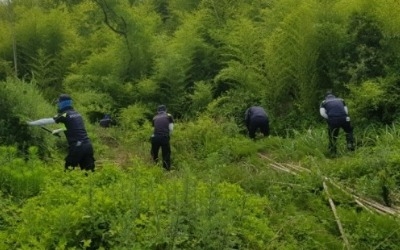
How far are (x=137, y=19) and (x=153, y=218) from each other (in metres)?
11.7

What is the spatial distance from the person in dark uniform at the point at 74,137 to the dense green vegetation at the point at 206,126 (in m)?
0.33

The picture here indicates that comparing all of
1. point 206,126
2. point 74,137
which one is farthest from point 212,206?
point 206,126

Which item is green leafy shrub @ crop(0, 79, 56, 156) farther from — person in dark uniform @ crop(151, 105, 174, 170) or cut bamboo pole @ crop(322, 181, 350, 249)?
cut bamboo pole @ crop(322, 181, 350, 249)

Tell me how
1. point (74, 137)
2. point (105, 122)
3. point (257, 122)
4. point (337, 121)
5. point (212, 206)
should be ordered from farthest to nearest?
1. point (105, 122)
2. point (257, 122)
3. point (337, 121)
4. point (74, 137)
5. point (212, 206)

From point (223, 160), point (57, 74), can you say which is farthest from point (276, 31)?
point (57, 74)

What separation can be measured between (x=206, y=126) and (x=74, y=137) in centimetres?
432

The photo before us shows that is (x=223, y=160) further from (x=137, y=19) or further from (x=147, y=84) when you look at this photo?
(x=137, y=19)

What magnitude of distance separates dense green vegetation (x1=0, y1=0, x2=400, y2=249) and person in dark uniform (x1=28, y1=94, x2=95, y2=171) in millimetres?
331

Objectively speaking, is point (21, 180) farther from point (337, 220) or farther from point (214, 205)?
point (337, 220)

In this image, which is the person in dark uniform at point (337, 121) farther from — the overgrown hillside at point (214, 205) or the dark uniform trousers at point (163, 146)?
the dark uniform trousers at point (163, 146)

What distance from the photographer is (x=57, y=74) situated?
16.9 metres

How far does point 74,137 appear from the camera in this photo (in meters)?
7.63

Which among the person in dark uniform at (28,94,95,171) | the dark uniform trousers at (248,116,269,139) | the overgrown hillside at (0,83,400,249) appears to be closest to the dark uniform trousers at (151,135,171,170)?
the overgrown hillside at (0,83,400,249)

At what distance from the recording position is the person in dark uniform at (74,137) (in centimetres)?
759
